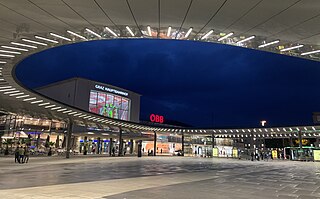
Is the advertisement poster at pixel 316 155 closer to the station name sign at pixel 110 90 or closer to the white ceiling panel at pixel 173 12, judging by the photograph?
the white ceiling panel at pixel 173 12

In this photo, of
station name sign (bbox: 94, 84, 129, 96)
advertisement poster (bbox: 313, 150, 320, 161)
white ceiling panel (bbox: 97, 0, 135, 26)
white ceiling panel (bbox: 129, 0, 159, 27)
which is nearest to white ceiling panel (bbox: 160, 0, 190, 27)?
white ceiling panel (bbox: 129, 0, 159, 27)

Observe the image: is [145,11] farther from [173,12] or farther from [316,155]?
A: [316,155]

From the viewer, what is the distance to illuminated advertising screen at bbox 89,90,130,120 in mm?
61094

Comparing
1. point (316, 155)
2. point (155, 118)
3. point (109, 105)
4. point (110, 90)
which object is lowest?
point (316, 155)

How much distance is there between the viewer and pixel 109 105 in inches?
2544

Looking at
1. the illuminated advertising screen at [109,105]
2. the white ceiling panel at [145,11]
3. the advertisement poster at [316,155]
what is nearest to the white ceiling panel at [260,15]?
the white ceiling panel at [145,11]

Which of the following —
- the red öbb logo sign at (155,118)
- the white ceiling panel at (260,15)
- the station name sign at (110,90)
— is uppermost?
the station name sign at (110,90)

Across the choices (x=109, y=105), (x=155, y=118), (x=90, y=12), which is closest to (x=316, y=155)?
(x=155, y=118)

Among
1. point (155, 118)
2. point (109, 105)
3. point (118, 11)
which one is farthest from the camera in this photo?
point (109, 105)

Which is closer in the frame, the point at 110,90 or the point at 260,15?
the point at 260,15

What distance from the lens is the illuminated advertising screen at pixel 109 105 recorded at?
61.1 m

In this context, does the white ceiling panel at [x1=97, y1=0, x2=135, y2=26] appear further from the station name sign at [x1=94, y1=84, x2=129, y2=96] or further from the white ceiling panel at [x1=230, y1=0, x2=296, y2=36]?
the station name sign at [x1=94, y1=84, x2=129, y2=96]

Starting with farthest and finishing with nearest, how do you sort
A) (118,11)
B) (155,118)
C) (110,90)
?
(110,90) < (155,118) < (118,11)

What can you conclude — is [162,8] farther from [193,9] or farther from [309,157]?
[309,157]
